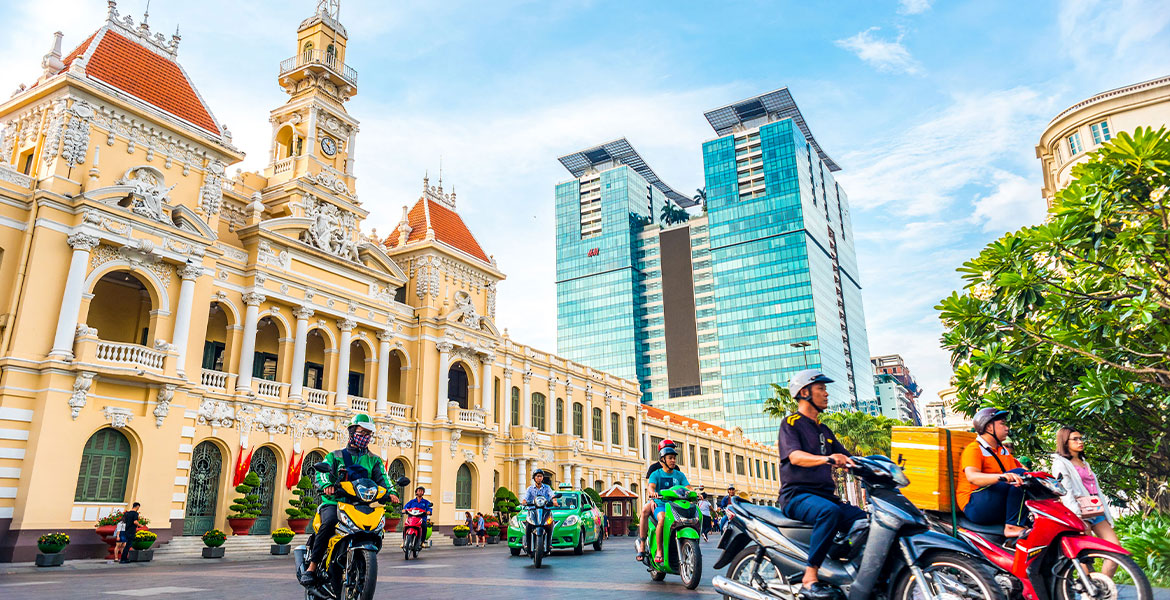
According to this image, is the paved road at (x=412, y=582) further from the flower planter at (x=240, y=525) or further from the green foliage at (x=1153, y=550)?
the flower planter at (x=240, y=525)

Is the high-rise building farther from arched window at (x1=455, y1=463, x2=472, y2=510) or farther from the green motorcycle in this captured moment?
the green motorcycle

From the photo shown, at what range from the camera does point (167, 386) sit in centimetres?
2136

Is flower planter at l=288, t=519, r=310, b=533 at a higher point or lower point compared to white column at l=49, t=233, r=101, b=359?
lower

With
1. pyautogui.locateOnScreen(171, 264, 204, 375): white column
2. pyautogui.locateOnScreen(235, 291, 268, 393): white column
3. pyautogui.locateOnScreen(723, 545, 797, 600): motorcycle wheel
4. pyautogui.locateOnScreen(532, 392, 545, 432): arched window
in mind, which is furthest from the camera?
pyautogui.locateOnScreen(532, 392, 545, 432): arched window

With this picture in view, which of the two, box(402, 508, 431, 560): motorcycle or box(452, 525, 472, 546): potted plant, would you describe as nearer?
box(402, 508, 431, 560): motorcycle

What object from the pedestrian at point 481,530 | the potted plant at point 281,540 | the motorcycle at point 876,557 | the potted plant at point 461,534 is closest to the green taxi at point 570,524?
the potted plant at point 281,540

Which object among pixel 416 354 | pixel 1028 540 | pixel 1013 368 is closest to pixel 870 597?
pixel 1028 540

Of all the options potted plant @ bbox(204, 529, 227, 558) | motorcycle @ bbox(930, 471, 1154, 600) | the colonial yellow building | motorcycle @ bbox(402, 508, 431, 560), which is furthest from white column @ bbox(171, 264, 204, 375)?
motorcycle @ bbox(930, 471, 1154, 600)

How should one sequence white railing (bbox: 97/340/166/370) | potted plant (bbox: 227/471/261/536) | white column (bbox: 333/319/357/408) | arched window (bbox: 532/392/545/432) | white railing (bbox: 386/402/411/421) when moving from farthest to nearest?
arched window (bbox: 532/392/545/432)
white railing (bbox: 386/402/411/421)
white column (bbox: 333/319/357/408)
potted plant (bbox: 227/471/261/536)
white railing (bbox: 97/340/166/370)

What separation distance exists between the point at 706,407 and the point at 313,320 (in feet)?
293

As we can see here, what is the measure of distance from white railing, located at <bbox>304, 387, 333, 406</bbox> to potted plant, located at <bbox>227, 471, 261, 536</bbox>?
4339 millimetres

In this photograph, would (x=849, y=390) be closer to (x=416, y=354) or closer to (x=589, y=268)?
(x=589, y=268)

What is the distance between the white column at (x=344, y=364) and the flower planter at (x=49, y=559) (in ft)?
38.4

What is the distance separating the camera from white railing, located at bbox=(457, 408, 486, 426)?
1308 inches
